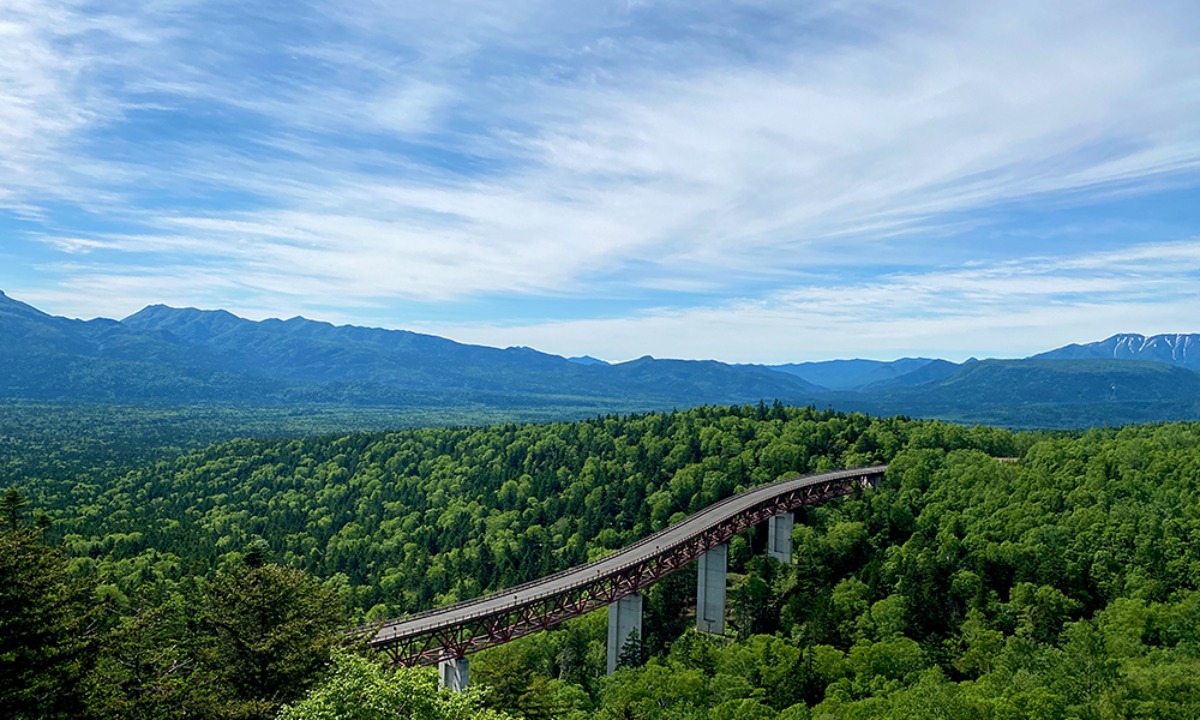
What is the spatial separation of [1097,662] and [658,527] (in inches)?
2587

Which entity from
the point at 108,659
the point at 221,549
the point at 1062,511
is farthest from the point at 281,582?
the point at 221,549

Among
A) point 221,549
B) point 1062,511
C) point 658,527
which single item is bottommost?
point 221,549

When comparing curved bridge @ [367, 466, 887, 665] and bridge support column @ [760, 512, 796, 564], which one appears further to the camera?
bridge support column @ [760, 512, 796, 564]

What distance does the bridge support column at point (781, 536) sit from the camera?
318ft

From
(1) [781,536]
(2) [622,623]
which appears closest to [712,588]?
(2) [622,623]

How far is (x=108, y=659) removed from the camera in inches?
1245

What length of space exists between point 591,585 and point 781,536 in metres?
34.9

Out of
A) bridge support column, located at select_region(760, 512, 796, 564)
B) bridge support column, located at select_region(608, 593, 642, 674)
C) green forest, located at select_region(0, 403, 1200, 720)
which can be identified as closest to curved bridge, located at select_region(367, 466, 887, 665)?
bridge support column, located at select_region(760, 512, 796, 564)

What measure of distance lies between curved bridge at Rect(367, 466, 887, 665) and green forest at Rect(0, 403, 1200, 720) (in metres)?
3.84

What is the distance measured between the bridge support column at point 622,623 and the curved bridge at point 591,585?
1452 mm

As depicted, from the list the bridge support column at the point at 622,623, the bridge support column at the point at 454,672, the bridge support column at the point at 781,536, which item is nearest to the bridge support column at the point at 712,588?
the bridge support column at the point at 622,623

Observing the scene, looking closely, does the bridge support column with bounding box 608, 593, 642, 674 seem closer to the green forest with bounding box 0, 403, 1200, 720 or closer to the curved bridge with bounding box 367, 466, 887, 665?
the curved bridge with bounding box 367, 466, 887, 665

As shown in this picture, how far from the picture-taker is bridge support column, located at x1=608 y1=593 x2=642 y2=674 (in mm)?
77625

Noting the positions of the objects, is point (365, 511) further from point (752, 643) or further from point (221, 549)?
point (752, 643)
